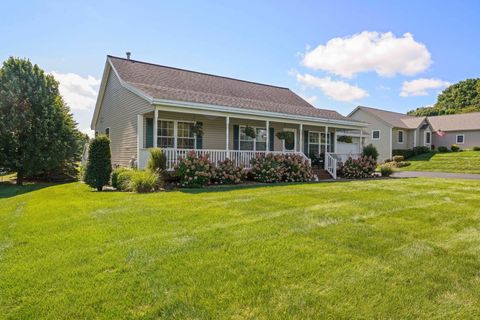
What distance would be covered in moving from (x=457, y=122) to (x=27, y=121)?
39598 millimetres

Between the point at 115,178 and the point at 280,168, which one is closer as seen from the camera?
the point at 115,178

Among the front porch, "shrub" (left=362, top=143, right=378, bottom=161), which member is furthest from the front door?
"shrub" (left=362, top=143, right=378, bottom=161)

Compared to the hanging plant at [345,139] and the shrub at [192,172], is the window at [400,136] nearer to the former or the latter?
the hanging plant at [345,139]

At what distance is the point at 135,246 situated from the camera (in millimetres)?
4141

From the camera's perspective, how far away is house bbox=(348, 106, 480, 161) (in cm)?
3116

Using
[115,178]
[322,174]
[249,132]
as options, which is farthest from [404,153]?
[115,178]

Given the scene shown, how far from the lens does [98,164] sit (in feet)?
34.9

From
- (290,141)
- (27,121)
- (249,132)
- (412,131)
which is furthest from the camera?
(412,131)

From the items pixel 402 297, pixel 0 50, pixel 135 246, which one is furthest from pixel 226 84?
pixel 402 297

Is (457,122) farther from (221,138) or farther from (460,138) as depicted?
(221,138)

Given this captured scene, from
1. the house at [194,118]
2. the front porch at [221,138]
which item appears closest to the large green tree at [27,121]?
the house at [194,118]

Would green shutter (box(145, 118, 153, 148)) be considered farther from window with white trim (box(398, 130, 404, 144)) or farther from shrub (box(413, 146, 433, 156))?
window with white trim (box(398, 130, 404, 144))

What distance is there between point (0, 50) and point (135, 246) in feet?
49.9

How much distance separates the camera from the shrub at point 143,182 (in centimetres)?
920
